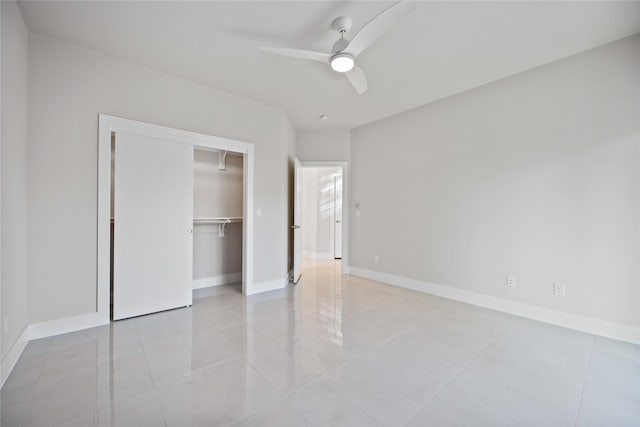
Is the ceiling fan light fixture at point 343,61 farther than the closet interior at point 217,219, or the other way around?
the closet interior at point 217,219

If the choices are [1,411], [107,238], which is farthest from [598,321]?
[107,238]

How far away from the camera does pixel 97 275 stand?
2.61 metres

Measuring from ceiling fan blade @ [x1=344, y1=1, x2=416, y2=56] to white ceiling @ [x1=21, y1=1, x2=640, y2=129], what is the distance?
0.90 feet

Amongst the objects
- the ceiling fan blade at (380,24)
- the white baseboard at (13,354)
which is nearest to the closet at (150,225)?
the white baseboard at (13,354)

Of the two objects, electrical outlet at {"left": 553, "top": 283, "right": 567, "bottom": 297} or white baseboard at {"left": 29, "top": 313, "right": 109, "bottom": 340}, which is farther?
electrical outlet at {"left": 553, "top": 283, "right": 567, "bottom": 297}

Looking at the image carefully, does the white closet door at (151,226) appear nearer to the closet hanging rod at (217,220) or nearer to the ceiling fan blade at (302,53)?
the closet hanging rod at (217,220)

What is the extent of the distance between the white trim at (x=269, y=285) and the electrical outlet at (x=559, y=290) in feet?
10.7

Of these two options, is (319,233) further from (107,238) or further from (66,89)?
(66,89)

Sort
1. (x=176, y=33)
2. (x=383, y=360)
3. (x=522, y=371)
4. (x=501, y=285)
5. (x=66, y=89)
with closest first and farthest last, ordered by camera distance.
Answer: (x=522, y=371), (x=383, y=360), (x=176, y=33), (x=66, y=89), (x=501, y=285)

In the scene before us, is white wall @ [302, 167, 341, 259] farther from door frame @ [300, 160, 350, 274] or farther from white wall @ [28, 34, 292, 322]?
white wall @ [28, 34, 292, 322]

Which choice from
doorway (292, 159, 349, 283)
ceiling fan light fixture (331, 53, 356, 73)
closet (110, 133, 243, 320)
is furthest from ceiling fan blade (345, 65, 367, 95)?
doorway (292, 159, 349, 283)

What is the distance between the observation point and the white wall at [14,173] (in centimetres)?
182

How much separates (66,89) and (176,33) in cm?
118

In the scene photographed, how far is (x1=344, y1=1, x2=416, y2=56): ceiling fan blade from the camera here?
1.65 metres
